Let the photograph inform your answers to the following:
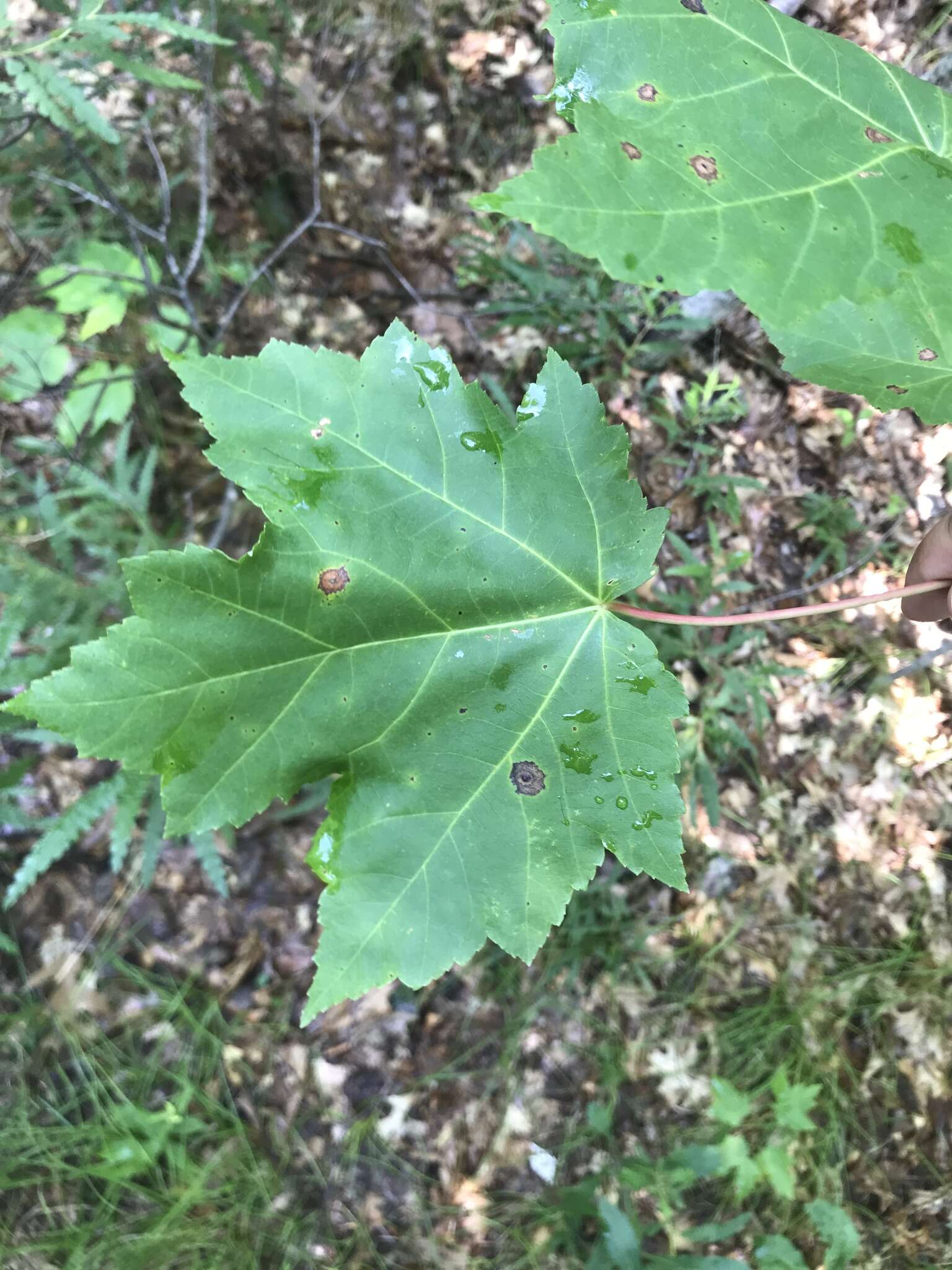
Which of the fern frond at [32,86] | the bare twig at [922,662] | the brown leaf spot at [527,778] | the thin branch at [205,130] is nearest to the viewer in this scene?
the brown leaf spot at [527,778]

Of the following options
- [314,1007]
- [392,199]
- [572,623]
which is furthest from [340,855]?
[392,199]

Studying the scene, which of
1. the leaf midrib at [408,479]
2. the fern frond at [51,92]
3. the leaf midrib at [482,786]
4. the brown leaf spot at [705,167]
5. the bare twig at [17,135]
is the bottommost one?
the leaf midrib at [482,786]

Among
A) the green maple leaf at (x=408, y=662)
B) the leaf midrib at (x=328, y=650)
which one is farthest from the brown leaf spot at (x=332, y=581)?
the leaf midrib at (x=328, y=650)

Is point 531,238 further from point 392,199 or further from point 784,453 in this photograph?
point 784,453

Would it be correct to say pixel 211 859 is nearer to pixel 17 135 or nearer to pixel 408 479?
pixel 408 479

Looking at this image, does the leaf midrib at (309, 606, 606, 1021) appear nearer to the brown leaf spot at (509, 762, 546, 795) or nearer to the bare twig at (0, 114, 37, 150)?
the brown leaf spot at (509, 762, 546, 795)

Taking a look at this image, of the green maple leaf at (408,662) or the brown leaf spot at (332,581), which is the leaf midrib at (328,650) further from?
the brown leaf spot at (332,581)
